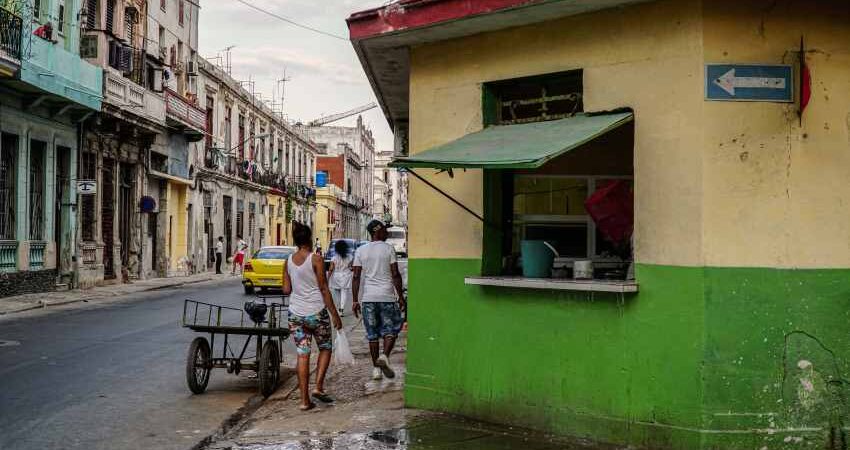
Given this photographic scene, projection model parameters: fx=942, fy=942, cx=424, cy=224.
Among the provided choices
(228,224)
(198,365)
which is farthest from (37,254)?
(228,224)

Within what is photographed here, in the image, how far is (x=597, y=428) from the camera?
6.81 meters

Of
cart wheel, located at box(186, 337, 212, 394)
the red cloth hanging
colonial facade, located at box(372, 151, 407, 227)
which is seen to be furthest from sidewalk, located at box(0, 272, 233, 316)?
colonial facade, located at box(372, 151, 407, 227)

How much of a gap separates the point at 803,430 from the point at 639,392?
109 centimetres

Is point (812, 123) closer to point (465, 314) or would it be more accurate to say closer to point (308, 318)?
point (465, 314)

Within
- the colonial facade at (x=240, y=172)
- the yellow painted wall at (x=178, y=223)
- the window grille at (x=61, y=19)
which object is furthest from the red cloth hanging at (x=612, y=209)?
the colonial facade at (x=240, y=172)

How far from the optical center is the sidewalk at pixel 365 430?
268 inches

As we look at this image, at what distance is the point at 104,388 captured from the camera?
9484mm

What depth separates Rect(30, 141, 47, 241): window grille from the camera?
2436 cm

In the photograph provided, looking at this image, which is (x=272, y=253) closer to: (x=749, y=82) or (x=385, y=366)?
(x=385, y=366)

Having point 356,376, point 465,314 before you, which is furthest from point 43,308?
point 465,314

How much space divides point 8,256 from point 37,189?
2.90 metres

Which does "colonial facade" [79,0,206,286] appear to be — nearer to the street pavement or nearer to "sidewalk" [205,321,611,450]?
the street pavement

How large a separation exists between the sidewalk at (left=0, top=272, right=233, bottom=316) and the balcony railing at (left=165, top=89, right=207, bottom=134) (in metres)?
5.78

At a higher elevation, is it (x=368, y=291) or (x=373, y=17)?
(x=373, y=17)
